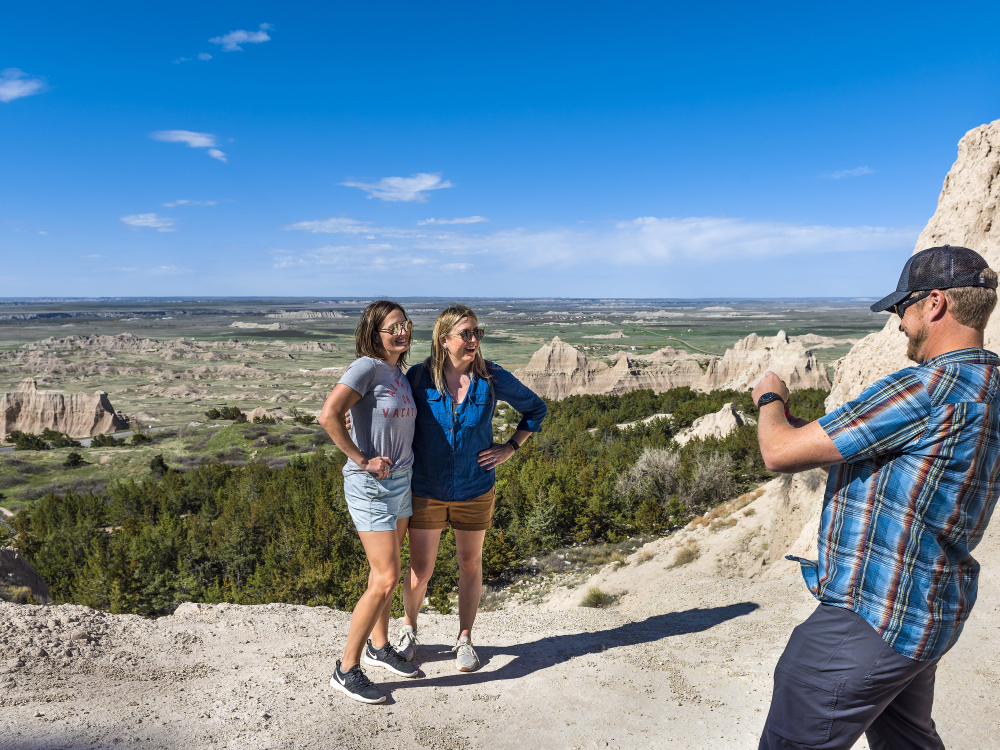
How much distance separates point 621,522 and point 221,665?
1261cm

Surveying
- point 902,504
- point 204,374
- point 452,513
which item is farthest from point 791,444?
point 204,374

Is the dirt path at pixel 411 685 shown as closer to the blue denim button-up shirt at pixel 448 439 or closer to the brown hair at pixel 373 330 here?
the blue denim button-up shirt at pixel 448 439

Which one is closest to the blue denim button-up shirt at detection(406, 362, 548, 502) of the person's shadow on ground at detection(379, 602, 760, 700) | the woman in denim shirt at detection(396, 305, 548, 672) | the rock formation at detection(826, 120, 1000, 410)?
the woman in denim shirt at detection(396, 305, 548, 672)

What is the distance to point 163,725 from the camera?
326 cm

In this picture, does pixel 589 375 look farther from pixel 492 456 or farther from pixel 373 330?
pixel 373 330

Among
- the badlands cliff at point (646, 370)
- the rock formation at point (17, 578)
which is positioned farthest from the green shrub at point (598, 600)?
the badlands cliff at point (646, 370)

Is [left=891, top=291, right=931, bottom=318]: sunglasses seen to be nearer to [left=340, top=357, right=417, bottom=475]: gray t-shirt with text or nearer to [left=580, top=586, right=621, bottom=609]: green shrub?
[left=340, top=357, right=417, bottom=475]: gray t-shirt with text

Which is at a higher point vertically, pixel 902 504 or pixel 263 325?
pixel 263 325

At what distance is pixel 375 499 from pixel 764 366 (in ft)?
166

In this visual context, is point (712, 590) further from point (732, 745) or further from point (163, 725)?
point (163, 725)

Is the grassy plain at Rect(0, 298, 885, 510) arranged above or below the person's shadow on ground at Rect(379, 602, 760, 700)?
below

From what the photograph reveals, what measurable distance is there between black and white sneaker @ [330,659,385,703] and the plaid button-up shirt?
270cm

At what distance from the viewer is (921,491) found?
1.73m

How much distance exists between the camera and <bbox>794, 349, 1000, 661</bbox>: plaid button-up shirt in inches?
66.4
